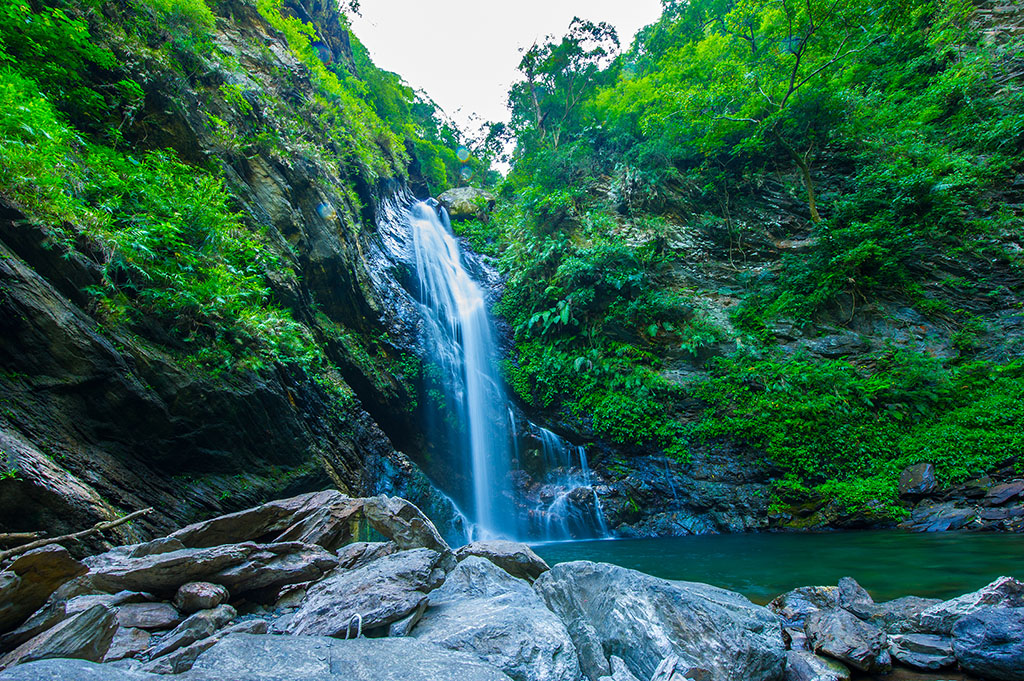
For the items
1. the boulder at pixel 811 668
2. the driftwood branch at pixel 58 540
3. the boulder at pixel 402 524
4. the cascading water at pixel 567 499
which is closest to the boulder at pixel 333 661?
the driftwood branch at pixel 58 540

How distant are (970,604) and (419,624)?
160 inches

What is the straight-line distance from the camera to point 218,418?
16.9 feet

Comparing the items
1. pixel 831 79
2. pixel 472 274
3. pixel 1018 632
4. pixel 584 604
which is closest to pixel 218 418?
pixel 584 604

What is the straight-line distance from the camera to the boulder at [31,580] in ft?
6.72

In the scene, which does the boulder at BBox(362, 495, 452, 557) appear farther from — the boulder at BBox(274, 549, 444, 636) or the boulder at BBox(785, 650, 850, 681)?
the boulder at BBox(785, 650, 850, 681)

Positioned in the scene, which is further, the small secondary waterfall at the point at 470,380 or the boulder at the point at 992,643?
the small secondary waterfall at the point at 470,380

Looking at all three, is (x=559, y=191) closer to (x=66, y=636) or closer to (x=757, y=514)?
(x=757, y=514)

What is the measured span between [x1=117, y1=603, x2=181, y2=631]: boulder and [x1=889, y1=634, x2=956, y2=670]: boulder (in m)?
5.14

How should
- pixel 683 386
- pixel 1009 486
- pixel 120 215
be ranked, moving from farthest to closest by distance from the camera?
pixel 683 386 < pixel 1009 486 < pixel 120 215

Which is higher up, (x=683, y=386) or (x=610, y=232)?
(x=610, y=232)

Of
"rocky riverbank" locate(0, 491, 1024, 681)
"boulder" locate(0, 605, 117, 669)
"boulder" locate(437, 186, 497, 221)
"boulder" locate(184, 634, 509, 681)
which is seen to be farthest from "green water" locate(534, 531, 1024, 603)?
"boulder" locate(437, 186, 497, 221)

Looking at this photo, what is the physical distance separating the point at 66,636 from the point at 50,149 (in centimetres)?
529

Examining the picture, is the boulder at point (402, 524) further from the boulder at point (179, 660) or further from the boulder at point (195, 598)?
the boulder at point (179, 660)

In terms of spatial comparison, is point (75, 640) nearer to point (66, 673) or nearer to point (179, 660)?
point (179, 660)
